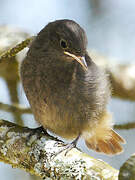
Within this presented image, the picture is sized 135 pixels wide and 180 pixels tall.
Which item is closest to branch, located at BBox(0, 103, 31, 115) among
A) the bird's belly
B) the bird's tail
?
the bird's belly

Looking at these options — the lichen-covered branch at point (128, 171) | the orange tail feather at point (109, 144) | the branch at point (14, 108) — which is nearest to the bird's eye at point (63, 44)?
the branch at point (14, 108)

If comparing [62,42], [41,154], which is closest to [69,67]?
[62,42]

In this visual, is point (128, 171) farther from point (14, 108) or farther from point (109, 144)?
point (109, 144)

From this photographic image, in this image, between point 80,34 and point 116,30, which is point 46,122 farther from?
point 116,30

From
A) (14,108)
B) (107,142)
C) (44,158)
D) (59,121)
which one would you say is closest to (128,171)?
(44,158)

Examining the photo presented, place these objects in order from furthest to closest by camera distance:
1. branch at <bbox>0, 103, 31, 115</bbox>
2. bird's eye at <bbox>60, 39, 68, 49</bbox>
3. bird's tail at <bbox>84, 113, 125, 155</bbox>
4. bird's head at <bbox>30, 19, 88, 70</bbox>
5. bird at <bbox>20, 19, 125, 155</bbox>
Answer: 1. bird's tail at <bbox>84, 113, 125, 155</bbox>
2. branch at <bbox>0, 103, 31, 115</bbox>
3. bird at <bbox>20, 19, 125, 155</bbox>
4. bird's eye at <bbox>60, 39, 68, 49</bbox>
5. bird's head at <bbox>30, 19, 88, 70</bbox>

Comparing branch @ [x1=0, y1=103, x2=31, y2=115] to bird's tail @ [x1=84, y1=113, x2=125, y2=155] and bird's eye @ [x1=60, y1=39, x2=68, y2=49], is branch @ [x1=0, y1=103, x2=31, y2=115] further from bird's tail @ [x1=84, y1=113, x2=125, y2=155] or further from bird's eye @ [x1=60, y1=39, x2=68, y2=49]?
bird's eye @ [x1=60, y1=39, x2=68, y2=49]
